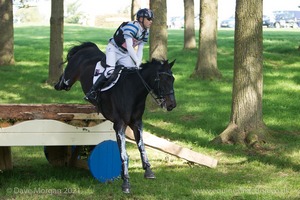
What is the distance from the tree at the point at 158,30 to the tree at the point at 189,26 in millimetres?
11978

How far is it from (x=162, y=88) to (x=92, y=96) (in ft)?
4.11

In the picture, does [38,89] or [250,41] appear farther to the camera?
[38,89]

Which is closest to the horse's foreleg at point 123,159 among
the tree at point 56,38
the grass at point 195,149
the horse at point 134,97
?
the horse at point 134,97

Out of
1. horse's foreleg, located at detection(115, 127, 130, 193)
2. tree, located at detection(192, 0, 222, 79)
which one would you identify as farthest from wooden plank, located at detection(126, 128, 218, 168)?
tree, located at detection(192, 0, 222, 79)

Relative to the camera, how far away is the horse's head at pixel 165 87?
836 centimetres

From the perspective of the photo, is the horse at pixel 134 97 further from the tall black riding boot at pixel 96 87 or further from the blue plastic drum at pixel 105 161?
the blue plastic drum at pixel 105 161

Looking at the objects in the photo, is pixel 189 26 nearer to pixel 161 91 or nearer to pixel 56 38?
pixel 56 38

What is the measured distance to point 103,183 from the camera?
371 inches

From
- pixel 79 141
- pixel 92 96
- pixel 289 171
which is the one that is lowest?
pixel 289 171

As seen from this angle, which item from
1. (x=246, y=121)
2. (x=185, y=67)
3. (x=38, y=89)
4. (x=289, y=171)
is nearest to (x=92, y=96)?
(x=289, y=171)

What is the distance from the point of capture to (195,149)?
12.4 metres

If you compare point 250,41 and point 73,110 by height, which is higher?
point 250,41

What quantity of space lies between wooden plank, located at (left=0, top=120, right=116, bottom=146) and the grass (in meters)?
0.64

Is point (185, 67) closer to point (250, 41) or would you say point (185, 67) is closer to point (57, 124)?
point (250, 41)
